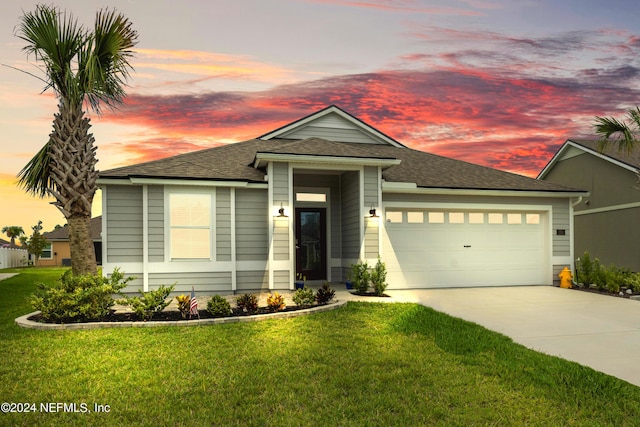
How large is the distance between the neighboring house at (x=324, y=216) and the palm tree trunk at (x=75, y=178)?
1.64m

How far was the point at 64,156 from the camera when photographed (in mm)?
9008

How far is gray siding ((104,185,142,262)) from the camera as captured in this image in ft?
35.8

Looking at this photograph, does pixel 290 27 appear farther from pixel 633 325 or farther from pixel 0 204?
pixel 0 204

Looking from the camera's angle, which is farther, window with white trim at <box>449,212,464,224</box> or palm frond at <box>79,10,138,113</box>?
window with white trim at <box>449,212,464,224</box>

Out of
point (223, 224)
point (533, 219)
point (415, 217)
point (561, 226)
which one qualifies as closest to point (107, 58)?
point (223, 224)

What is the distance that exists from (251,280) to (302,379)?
7.00 metres

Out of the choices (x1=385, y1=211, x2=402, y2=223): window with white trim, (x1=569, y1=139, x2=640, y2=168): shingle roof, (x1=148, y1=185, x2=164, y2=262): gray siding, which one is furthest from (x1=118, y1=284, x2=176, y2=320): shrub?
(x1=569, y1=139, x2=640, y2=168): shingle roof

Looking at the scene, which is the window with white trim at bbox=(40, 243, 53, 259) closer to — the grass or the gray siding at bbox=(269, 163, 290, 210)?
the gray siding at bbox=(269, 163, 290, 210)

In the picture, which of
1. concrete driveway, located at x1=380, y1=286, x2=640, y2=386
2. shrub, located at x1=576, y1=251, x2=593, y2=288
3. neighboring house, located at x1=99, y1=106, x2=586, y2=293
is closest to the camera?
concrete driveway, located at x1=380, y1=286, x2=640, y2=386

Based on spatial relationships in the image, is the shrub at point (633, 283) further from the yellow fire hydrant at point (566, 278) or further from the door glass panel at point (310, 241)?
the door glass panel at point (310, 241)

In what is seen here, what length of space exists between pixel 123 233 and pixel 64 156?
2598 millimetres

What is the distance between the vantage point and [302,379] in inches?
192

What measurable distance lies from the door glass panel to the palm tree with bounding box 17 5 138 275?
6152 mm

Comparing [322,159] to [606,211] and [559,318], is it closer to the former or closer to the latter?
[559,318]
